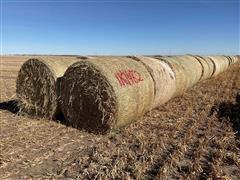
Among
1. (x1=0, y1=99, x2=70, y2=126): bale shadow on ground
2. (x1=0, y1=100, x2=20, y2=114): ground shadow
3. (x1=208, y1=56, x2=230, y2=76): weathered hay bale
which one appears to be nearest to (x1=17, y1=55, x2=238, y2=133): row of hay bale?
(x1=0, y1=99, x2=70, y2=126): bale shadow on ground

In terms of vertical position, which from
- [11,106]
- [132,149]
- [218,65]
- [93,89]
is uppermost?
[93,89]

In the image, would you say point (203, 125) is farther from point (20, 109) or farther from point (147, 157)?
point (20, 109)

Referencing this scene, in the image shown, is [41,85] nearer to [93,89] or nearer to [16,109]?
[16,109]

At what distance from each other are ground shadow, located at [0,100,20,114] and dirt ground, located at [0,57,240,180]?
48cm

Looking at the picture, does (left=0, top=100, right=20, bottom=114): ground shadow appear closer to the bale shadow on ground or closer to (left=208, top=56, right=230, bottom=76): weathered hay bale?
the bale shadow on ground

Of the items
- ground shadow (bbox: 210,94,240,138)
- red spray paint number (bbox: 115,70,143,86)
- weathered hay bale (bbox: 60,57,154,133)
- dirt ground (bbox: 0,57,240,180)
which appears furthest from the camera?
ground shadow (bbox: 210,94,240,138)

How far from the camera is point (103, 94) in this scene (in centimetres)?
880

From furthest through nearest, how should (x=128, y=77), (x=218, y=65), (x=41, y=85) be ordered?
(x=218, y=65), (x=41, y=85), (x=128, y=77)

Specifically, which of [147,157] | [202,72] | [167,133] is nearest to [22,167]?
[147,157]

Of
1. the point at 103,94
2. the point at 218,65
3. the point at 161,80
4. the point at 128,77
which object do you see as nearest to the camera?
the point at 103,94

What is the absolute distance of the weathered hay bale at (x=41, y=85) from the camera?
33.2ft

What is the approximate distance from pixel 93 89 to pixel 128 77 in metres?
0.91

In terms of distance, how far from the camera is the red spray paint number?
353 inches

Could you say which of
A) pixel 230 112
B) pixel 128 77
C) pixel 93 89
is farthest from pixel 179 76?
pixel 93 89
